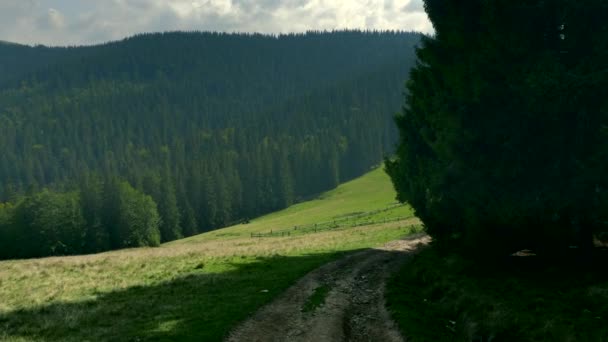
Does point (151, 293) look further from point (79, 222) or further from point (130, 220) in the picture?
point (130, 220)

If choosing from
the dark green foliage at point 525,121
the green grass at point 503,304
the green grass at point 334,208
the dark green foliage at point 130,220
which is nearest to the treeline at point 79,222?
the dark green foliage at point 130,220

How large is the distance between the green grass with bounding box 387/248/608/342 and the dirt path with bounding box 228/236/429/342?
82 centimetres

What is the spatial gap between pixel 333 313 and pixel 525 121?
10.4 m

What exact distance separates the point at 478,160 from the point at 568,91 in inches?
180

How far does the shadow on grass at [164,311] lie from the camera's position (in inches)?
632

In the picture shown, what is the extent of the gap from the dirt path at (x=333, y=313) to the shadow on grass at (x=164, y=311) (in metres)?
0.77

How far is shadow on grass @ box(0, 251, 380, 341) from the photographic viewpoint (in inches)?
632

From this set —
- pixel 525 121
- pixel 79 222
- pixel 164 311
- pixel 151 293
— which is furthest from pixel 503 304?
pixel 79 222

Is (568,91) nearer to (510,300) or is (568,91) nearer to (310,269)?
(510,300)

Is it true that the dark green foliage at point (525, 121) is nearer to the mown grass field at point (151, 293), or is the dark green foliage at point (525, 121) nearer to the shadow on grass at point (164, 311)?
the shadow on grass at point (164, 311)

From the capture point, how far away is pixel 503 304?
1638 centimetres

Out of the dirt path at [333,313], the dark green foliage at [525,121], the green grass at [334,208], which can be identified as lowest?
the green grass at [334,208]

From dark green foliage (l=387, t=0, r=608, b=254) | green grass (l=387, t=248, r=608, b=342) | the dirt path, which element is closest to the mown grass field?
the dirt path

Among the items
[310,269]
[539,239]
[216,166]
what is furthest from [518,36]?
[216,166]
